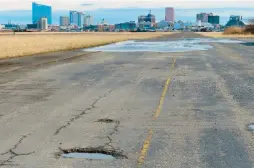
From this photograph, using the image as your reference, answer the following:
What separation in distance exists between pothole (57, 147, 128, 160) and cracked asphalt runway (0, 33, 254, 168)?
0.15 metres

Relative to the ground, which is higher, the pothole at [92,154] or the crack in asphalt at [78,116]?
the crack in asphalt at [78,116]

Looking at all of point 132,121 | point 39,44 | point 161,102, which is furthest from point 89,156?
point 39,44

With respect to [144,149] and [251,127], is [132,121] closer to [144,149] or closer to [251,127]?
[144,149]

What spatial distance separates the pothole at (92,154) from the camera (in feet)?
23.5

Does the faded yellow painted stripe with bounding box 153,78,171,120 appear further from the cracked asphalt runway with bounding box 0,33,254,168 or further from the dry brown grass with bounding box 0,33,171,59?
the dry brown grass with bounding box 0,33,171,59

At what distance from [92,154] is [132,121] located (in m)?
2.80

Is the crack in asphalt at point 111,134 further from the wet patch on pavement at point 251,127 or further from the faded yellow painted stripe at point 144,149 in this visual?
the wet patch on pavement at point 251,127

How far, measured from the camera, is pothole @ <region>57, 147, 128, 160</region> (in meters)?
7.15

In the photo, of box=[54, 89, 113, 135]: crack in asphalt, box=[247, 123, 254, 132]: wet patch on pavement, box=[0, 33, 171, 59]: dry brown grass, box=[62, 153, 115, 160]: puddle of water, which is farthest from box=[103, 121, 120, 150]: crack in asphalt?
box=[0, 33, 171, 59]: dry brown grass

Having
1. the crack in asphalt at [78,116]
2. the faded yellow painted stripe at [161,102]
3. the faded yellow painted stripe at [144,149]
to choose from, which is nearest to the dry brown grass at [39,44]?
the faded yellow painted stripe at [161,102]

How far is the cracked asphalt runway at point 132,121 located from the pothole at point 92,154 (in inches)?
5.9

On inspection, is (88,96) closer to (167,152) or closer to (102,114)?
(102,114)

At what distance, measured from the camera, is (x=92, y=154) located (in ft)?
24.1

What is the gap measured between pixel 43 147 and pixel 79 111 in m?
3.63
